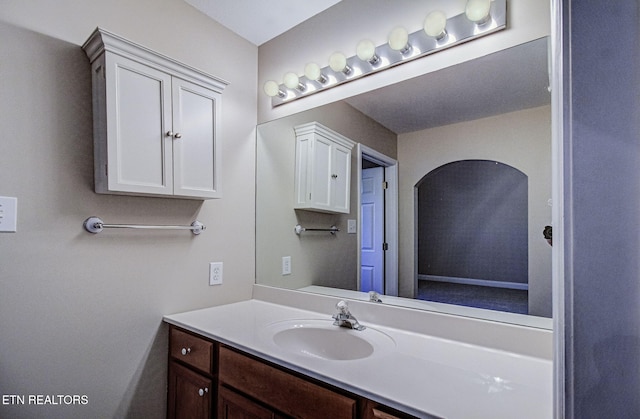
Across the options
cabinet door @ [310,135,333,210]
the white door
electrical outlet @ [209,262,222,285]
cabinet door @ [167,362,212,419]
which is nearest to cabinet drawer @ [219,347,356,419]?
cabinet door @ [167,362,212,419]

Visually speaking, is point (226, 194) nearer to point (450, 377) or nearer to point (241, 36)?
point (241, 36)

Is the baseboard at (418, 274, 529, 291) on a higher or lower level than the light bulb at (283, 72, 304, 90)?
lower

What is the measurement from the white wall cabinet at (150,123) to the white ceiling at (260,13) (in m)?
0.42

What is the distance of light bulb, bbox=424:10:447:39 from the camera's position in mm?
1302

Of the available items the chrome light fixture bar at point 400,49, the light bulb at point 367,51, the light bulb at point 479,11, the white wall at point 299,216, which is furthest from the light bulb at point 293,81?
the light bulb at point 479,11

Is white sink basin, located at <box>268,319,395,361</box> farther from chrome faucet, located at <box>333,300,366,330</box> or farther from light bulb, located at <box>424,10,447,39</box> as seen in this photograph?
light bulb, located at <box>424,10,447,39</box>

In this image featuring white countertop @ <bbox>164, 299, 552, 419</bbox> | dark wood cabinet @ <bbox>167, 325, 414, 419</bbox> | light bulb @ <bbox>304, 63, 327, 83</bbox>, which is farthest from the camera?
light bulb @ <bbox>304, 63, 327, 83</bbox>

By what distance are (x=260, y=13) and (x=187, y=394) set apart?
6.08 ft

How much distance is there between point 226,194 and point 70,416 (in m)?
1.12

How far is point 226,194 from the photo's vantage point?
185 centimetres

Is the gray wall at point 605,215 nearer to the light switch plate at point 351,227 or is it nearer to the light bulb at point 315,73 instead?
the light switch plate at point 351,227

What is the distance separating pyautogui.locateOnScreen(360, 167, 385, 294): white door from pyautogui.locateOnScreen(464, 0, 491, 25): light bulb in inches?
26.0

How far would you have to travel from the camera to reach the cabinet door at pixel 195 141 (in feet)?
4.85

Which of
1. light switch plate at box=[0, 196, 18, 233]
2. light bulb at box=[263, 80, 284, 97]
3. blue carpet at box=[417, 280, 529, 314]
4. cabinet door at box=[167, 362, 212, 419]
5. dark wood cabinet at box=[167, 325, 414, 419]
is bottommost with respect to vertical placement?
cabinet door at box=[167, 362, 212, 419]
